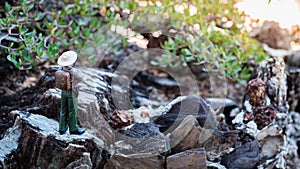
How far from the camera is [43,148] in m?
1.79

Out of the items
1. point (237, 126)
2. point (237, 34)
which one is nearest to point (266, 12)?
point (237, 34)

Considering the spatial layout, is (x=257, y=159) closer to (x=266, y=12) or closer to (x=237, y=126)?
(x=237, y=126)

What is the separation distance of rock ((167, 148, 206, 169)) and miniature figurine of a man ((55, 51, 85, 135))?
429 millimetres

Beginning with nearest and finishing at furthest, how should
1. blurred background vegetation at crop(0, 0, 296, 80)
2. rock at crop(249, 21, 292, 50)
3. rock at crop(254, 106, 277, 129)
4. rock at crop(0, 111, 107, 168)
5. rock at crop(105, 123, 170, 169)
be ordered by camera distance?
rock at crop(0, 111, 107, 168) → rock at crop(105, 123, 170, 169) → rock at crop(254, 106, 277, 129) → blurred background vegetation at crop(0, 0, 296, 80) → rock at crop(249, 21, 292, 50)

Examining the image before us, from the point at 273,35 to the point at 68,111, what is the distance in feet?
7.38

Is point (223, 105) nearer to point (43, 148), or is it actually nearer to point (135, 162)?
point (135, 162)

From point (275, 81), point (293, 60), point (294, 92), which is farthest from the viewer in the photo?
point (293, 60)

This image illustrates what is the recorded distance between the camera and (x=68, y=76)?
1.80 m

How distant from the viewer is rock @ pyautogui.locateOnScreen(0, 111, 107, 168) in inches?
70.4

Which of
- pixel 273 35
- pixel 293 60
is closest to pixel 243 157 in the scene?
pixel 293 60

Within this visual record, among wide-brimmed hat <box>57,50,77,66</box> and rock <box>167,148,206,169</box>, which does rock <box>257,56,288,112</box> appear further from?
wide-brimmed hat <box>57,50,77,66</box>

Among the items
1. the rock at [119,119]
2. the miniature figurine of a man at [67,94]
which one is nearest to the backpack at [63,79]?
the miniature figurine of a man at [67,94]

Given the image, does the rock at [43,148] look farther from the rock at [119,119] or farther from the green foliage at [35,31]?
the green foliage at [35,31]

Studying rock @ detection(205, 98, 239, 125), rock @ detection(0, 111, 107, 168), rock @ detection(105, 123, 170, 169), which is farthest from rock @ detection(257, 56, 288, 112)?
rock @ detection(0, 111, 107, 168)
